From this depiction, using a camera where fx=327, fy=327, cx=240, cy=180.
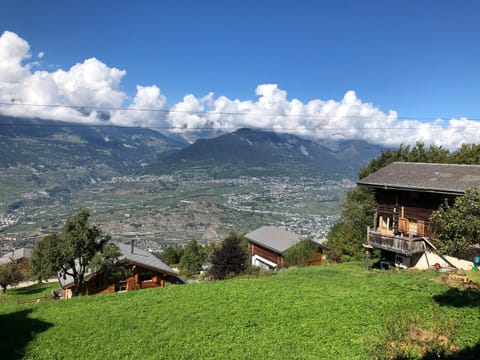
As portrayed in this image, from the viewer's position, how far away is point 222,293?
1742 cm

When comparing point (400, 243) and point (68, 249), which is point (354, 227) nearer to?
point (400, 243)

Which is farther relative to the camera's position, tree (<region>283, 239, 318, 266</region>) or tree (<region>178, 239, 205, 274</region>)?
tree (<region>178, 239, 205, 274</region>)

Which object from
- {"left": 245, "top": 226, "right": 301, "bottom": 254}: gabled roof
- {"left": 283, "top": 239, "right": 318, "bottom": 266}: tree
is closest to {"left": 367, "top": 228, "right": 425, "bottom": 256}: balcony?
{"left": 283, "top": 239, "right": 318, "bottom": 266}: tree

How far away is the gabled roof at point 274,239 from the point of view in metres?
42.8

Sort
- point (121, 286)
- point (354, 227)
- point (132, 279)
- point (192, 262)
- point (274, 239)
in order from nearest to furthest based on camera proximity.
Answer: point (121, 286) → point (132, 279) → point (354, 227) → point (274, 239) → point (192, 262)

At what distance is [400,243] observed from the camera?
23156 mm

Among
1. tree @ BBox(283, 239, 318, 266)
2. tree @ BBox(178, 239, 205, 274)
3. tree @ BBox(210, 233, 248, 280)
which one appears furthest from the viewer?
tree @ BBox(178, 239, 205, 274)

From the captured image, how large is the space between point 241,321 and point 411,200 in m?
18.1

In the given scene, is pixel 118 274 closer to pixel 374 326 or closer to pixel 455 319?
pixel 374 326

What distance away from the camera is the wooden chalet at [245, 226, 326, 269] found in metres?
41.8

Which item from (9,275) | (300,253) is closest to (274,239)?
(300,253)

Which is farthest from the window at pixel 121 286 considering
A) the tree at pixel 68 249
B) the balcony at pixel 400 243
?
the balcony at pixel 400 243

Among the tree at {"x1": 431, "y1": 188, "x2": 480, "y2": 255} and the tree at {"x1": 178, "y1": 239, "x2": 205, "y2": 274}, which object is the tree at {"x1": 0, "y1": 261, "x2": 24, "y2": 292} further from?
the tree at {"x1": 431, "y1": 188, "x2": 480, "y2": 255}

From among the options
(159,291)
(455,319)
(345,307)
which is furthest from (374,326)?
(159,291)
